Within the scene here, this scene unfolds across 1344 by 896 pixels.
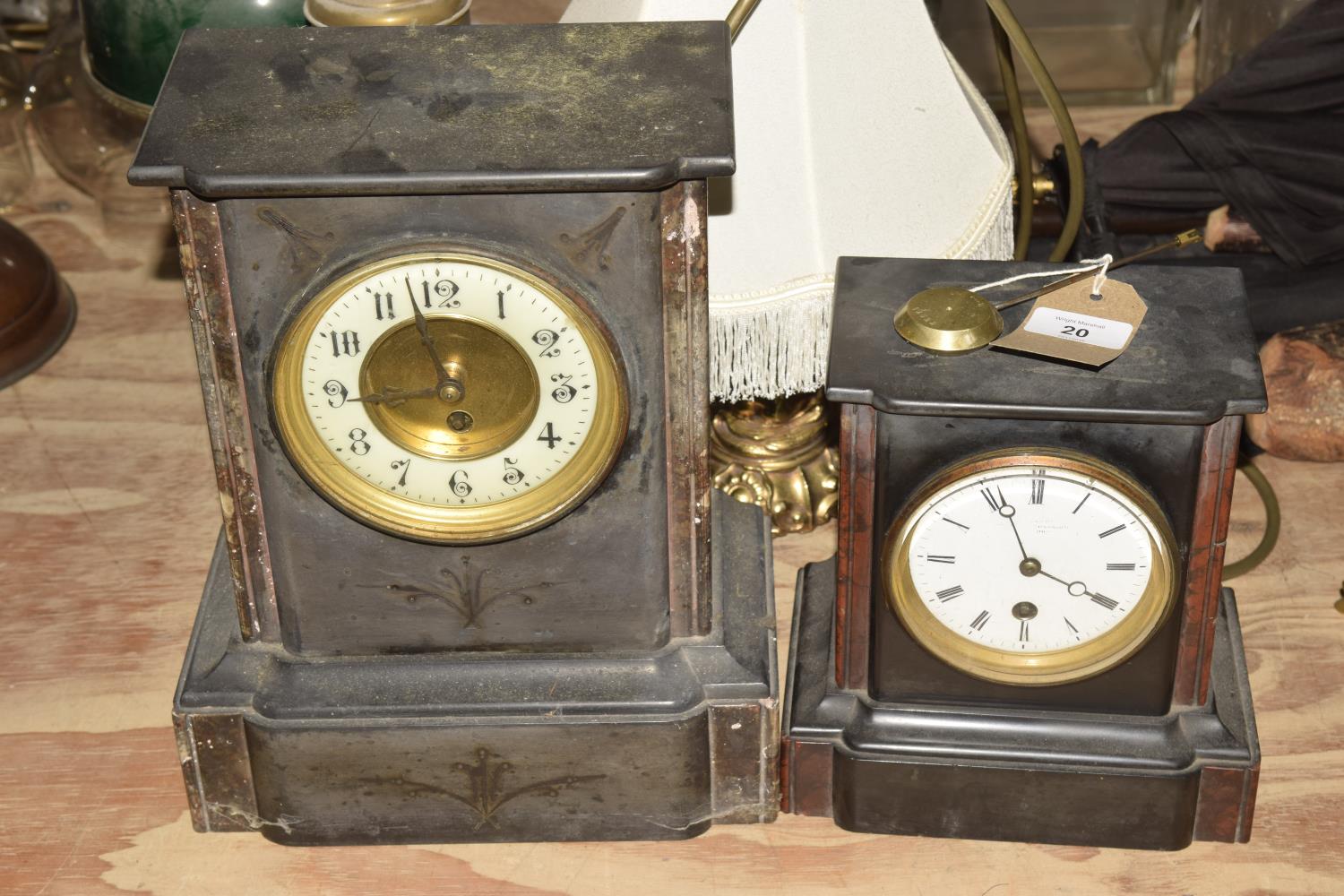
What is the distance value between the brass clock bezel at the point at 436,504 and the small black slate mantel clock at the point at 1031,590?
0.18 m

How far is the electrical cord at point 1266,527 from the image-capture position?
1.87 m

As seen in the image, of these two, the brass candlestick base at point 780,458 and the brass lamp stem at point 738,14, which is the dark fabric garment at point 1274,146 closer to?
the brass candlestick base at point 780,458

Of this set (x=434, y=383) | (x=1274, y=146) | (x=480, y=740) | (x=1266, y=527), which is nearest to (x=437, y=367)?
(x=434, y=383)

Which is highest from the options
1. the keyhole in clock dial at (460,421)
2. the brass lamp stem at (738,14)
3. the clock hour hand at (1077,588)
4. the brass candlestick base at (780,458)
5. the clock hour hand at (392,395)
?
the brass lamp stem at (738,14)

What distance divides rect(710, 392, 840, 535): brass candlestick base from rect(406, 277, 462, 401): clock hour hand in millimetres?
507

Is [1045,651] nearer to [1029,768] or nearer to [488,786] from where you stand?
[1029,768]

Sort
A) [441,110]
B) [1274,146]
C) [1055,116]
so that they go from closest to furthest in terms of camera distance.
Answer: [441,110]
[1055,116]
[1274,146]

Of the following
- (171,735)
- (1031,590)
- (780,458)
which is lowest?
(171,735)

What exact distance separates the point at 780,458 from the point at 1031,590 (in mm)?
468

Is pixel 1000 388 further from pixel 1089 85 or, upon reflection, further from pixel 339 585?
pixel 1089 85

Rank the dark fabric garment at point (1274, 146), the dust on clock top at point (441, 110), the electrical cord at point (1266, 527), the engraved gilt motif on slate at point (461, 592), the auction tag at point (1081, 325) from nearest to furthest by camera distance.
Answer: the dust on clock top at point (441, 110)
the auction tag at point (1081, 325)
the engraved gilt motif on slate at point (461, 592)
the electrical cord at point (1266, 527)
the dark fabric garment at point (1274, 146)

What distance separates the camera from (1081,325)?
1.46 m

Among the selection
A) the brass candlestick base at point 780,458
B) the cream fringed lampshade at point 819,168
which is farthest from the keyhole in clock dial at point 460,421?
the brass candlestick base at point 780,458

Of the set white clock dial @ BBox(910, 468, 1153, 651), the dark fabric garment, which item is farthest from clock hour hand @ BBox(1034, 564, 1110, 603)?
the dark fabric garment
